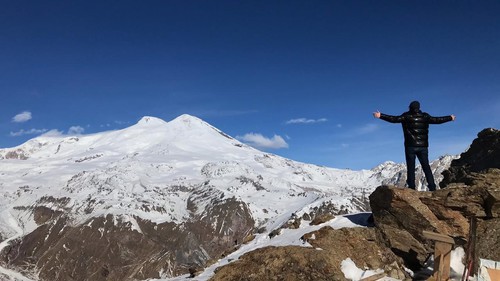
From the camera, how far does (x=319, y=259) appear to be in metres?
18.2

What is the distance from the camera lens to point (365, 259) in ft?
62.4

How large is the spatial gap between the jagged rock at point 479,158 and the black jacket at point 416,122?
10.7 metres

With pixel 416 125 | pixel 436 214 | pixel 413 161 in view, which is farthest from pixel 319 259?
pixel 416 125

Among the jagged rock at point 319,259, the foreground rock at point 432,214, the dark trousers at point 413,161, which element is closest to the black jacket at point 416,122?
the dark trousers at point 413,161

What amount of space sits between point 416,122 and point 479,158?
19121 millimetres

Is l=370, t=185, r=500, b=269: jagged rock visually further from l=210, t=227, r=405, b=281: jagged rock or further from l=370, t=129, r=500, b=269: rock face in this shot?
l=210, t=227, r=405, b=281: jagged rock

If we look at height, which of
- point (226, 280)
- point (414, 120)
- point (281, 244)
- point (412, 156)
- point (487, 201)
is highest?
point (414, 120)

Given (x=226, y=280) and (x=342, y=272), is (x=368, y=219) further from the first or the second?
(x=226, y=280)

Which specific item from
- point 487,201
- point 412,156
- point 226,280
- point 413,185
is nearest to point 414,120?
point 412,156

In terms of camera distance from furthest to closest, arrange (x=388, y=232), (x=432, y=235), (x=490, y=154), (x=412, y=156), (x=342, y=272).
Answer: (x=490, y=154) < (x=412, y=156) < (x=388, y=232) < (x=342, y=272) < (x=432, y=235)

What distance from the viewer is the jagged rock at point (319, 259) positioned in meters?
17.9

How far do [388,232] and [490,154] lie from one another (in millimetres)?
20121

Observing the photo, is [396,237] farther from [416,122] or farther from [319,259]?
[416,122]

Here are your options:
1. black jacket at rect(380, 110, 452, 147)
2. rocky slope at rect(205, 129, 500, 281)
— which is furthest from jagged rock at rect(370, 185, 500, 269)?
black jacket at rect(380, 110, 452, 147)
